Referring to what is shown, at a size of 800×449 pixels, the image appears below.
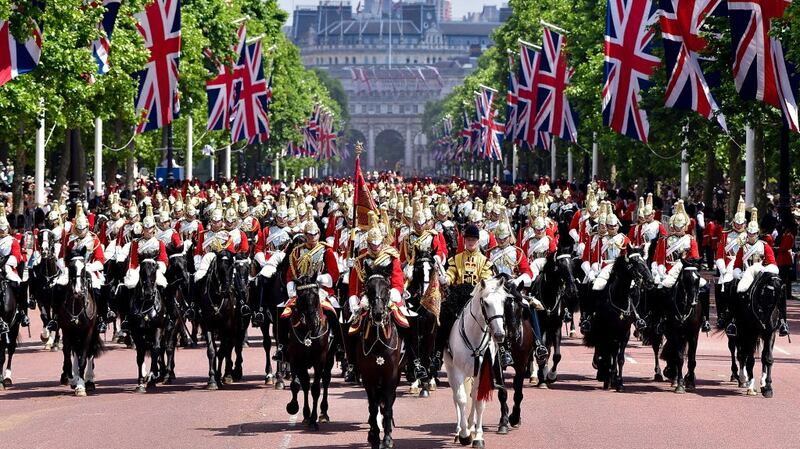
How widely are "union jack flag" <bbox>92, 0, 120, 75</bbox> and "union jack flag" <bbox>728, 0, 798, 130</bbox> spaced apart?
1442 centimetres

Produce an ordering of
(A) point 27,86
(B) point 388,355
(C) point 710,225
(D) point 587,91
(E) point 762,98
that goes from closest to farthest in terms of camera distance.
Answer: (B) point 388,355
(E) point 762,98
(A) point 27,86
(C) point 710,225
(D) point 587,91

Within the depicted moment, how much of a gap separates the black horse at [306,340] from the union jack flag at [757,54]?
15.4m

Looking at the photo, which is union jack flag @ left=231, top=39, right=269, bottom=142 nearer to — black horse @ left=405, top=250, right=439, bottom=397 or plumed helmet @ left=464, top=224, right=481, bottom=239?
black horse @ left=405, top=250, right=439, bottom=397

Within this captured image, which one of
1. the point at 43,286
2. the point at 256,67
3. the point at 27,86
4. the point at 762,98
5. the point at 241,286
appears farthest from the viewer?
the point at 256,67

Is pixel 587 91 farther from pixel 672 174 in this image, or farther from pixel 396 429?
pixel 396 429

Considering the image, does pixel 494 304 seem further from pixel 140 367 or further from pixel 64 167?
pixel 64 167

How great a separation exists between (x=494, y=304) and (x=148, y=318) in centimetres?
683

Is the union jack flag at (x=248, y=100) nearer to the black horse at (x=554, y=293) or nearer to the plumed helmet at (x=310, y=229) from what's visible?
the black horse at (x=554, y=293)

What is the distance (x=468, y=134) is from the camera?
121062mm

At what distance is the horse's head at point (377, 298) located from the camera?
16906 mm

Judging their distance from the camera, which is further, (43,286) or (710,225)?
(710,225)

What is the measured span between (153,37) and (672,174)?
3016 cm

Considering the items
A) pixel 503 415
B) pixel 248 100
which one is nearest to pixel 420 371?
pixel 503 415

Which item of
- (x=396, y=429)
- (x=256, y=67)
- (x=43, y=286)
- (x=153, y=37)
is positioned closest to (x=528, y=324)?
(x=396, y=429)
